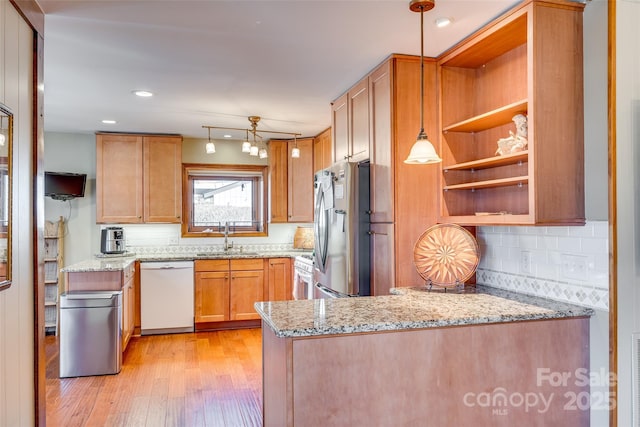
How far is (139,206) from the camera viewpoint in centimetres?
525

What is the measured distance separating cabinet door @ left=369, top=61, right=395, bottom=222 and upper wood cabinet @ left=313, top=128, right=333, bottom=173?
2013 mm

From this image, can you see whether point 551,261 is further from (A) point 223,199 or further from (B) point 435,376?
(A) point 223,199

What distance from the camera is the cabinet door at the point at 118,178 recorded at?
5137 mm

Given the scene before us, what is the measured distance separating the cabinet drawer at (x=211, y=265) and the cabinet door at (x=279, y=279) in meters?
0.54

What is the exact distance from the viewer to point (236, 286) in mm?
5289

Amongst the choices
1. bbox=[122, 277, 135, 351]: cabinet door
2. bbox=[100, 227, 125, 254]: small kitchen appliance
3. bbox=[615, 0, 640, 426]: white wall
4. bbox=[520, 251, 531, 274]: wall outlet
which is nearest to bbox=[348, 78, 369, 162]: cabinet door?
bbox=[520, 251, 531, 274]: wall outlet

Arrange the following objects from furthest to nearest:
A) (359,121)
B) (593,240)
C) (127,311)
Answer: (127,311), (359,121), (593,240)

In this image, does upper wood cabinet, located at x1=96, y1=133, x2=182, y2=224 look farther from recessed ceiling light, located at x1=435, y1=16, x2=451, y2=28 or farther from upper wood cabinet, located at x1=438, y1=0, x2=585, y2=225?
recessed ceiling light, located at x1=435, y1=16, x2=451, y2=28

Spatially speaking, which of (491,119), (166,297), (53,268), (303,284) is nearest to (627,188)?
(491,119)

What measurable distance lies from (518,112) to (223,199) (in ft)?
14.1

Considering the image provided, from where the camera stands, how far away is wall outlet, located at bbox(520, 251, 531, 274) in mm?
2486

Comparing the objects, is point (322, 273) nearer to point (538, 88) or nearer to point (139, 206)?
point (538, 88)

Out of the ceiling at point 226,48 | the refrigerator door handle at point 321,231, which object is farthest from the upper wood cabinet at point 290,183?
the refrigerator door handle at point 321,231

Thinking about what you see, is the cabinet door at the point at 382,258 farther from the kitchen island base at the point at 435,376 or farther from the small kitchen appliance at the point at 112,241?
the small kitchen appliance at the point at 112,241
